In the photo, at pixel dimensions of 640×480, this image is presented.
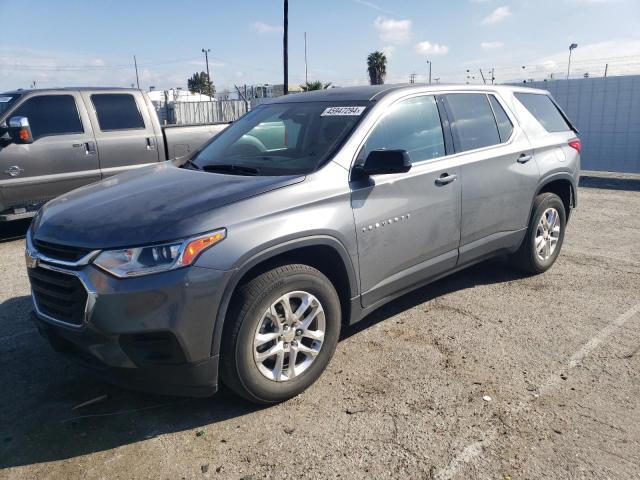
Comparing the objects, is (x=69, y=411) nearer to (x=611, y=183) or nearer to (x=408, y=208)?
(x=408, y=208)

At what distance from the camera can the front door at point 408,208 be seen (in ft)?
11.6

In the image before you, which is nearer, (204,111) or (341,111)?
(341,111)

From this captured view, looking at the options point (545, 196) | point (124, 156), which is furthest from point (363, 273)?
point (124, 156)

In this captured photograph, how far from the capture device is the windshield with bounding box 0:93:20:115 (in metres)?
7.05

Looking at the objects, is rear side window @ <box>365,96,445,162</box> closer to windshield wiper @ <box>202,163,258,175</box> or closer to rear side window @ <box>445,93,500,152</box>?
rear side window @ <box>445,93,500,152</box>

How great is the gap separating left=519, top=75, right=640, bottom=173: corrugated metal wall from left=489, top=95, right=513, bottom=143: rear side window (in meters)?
9.00

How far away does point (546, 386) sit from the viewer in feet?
11.0

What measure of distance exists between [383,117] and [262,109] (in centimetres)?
123

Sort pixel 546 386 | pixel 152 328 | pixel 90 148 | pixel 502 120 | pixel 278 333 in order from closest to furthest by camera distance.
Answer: pixel 152 328, pixel 278 333, pixel 546 386, pixel 502 120, pixel 90 148

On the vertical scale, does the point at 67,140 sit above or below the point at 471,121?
below

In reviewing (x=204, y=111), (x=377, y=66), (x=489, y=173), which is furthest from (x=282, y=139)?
(x=377, y=66)

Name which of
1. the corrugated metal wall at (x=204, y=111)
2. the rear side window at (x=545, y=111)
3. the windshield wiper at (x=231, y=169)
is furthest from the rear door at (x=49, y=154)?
the corrugated metal wall at (x=204, y=111)

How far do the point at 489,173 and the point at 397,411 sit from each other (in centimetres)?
227

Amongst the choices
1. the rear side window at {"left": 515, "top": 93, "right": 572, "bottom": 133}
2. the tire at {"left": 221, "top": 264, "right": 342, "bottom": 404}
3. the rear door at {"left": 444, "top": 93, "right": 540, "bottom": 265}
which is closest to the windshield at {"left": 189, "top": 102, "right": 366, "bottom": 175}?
the tire at {"left": 221, "top": 264, "right": 342, "bottom": 404}
